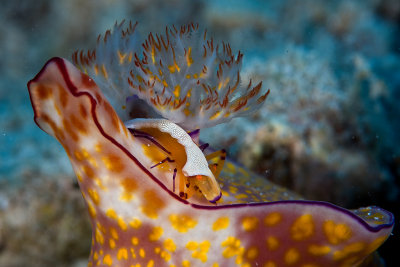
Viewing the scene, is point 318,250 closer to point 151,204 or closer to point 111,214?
point 151,204

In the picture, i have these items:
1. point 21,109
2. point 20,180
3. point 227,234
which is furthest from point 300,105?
point 21,109

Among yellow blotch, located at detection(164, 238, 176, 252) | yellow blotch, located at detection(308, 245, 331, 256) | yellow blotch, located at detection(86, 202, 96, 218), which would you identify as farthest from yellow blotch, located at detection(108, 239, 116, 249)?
yellow blotch, located at detection(308, 245, 331, 256)

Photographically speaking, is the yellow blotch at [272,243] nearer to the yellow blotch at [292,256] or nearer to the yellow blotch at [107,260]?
the yellow blotch at [292,256]

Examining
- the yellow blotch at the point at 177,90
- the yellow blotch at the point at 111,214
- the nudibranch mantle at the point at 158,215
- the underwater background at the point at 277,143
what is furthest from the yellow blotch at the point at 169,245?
the underwater background at the point at 277,143

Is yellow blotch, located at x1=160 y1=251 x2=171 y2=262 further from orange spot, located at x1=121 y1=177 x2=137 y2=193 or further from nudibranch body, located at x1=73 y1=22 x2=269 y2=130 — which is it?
nudibranch body, located at x1=73 y1=22 x2=269 y2=130

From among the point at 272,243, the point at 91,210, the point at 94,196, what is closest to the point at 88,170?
the point at 94,196
